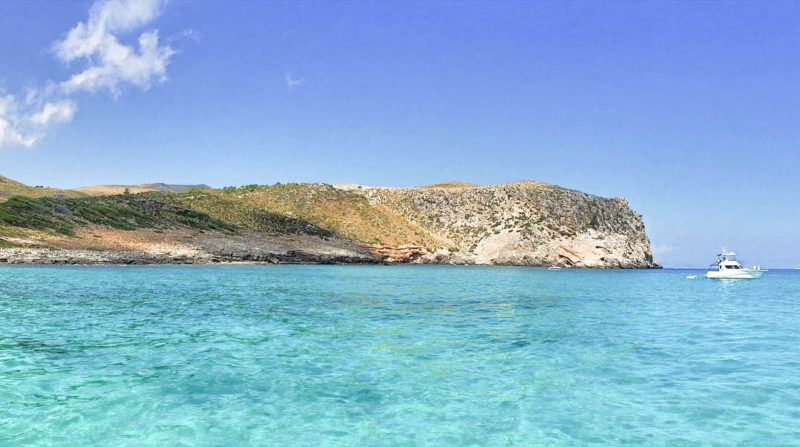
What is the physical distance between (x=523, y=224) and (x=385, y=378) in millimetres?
111585

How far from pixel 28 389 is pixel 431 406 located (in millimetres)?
8210

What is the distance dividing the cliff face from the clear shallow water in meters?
86.6

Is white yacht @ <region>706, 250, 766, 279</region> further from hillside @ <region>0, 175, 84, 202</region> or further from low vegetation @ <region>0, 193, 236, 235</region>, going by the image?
hillside @ <region>0, 175, 84, 202</region>

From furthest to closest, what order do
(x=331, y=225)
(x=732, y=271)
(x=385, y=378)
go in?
(x=331, y=225)
(x=732, y=271)
(x=385, y=378)

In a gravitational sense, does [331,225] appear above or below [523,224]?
below

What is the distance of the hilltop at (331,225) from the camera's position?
6906 centimetres

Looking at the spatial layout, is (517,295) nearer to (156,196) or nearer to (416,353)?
(416,353)

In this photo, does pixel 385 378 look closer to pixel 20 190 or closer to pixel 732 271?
pixel 732 271

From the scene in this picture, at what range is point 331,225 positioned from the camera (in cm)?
11344

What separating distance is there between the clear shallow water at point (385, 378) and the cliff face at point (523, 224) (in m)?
86.6

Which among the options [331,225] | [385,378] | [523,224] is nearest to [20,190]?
[331,225]

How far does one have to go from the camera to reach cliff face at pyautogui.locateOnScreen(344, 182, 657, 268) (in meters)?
113

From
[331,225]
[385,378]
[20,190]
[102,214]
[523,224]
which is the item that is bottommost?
[385,378]

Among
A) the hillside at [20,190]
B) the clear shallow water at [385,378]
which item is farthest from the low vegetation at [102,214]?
the clear shallow water at [385,378]
